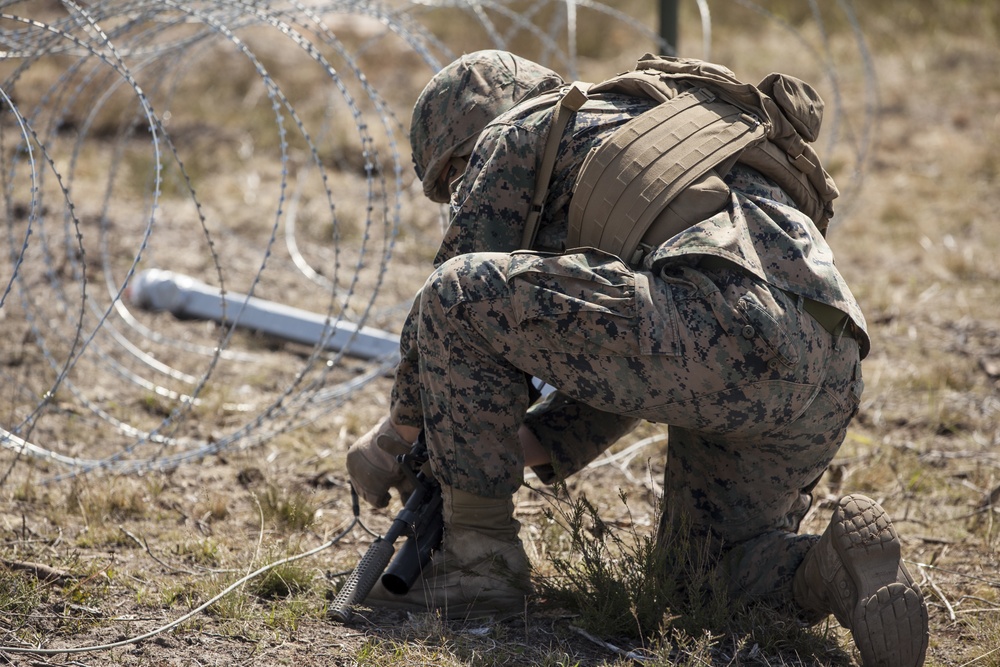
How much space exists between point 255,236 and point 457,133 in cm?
404

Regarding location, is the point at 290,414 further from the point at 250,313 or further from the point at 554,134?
the point at 554,134

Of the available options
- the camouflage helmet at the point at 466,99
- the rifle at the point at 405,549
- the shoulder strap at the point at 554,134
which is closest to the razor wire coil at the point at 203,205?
the camouflage helmet at the point at 466,99

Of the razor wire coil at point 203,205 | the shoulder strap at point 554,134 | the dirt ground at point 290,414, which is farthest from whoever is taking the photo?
the razor wire coil at point 203,205

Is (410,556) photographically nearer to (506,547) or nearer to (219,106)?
(506,547)

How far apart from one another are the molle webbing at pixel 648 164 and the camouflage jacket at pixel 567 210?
77 mm

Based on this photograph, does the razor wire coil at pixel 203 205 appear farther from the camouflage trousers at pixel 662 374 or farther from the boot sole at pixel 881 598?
the boot sole at pixel 881 598

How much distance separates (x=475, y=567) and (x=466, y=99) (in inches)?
50.3

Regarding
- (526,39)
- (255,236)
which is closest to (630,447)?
(255,236)

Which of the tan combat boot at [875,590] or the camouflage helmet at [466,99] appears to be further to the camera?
the camouflage helmet at [466,99]

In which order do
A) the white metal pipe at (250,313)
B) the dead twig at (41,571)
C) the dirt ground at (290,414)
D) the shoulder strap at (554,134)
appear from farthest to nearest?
1. the white metal pipe at (250,313)
2. the dead twig at (41,571)
3. the dirt ground at (290,414)
4. the shoulder strap at (554,134)

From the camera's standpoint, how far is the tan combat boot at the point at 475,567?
273 cm

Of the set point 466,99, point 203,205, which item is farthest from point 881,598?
point 203,205

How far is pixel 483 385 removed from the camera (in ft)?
8.40

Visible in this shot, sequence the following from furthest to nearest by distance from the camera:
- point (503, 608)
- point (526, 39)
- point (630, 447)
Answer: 1. point (526, 39)
2. point (630, 447)
3. point (503, 608)
